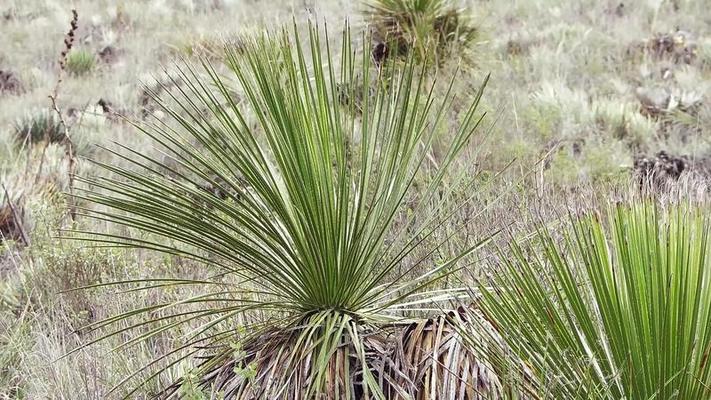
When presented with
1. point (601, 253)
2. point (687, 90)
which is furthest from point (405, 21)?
point (601, 253)

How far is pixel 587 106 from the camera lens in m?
7.49

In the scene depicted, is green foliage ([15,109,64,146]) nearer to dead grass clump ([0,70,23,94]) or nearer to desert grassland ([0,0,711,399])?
desert grassland ([0,0,711,399])

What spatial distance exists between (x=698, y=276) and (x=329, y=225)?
1.00 metres

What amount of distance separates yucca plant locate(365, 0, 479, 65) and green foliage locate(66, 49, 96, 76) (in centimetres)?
518

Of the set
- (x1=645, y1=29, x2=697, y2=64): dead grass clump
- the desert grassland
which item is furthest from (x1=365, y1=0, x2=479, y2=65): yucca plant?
(x1=645, y1=29, x2=697, y2=64): dead grass clump

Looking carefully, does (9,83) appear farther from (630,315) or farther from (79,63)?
(630,315)

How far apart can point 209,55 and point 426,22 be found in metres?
3.36

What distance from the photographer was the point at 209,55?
30.8 ft

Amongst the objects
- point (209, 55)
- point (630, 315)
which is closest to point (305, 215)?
point (630, 315)

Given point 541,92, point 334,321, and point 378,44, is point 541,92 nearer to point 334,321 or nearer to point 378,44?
point 378,44

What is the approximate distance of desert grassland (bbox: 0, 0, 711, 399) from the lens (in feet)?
10.3

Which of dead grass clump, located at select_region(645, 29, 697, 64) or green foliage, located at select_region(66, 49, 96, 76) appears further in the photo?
green foliage, located at select_region(66, 49, 96, 76)

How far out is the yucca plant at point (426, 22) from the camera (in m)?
7.31

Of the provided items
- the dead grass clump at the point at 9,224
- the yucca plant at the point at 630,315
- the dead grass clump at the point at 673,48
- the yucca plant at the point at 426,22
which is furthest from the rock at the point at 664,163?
the dead grass clump at the point at 9,224
